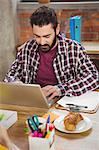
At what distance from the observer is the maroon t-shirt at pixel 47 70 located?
218 centimetres

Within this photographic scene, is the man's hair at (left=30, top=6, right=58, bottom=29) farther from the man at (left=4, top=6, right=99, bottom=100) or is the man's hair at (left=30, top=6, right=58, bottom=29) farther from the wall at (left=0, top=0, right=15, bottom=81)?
the wall at (left=0, top=0, right=15, bottom=81)

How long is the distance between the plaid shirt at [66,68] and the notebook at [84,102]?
7 cm

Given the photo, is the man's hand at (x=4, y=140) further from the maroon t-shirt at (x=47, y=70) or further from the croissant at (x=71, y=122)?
the maroon t-shirt at (x=47, y=70)

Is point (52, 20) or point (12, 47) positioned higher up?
point (52, 20)

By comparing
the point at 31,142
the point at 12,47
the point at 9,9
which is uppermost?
the point at 9,9

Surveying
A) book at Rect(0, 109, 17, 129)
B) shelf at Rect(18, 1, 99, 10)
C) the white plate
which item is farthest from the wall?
the white plate

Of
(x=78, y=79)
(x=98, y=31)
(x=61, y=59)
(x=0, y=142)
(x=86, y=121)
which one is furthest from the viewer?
(x=98, y=31)

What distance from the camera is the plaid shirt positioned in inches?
76.8

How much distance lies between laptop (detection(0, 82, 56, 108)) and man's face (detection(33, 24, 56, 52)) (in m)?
0.51

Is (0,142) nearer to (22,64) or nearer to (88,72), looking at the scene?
(88,72)

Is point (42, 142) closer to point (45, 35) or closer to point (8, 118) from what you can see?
point (8, 118)

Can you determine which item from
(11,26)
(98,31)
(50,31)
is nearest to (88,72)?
(50,31)

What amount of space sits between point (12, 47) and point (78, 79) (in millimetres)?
1359

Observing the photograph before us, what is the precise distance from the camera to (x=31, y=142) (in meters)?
1.18
